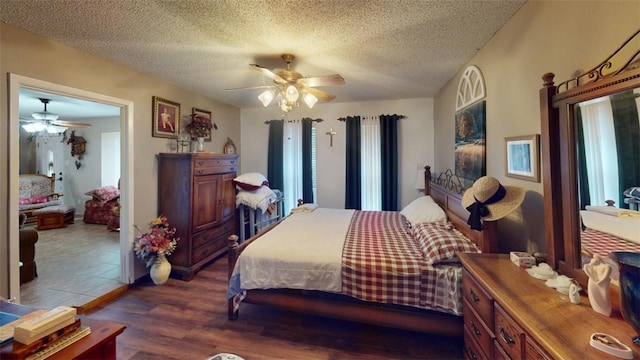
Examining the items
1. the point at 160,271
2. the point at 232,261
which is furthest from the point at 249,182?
the point at 232,261

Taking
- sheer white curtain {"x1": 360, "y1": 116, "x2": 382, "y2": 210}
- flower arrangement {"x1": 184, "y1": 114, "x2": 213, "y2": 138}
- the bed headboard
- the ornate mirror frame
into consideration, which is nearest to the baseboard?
flower arrangement {"x1": 184, "y1": 114, "x2": 213, "y2": 138}

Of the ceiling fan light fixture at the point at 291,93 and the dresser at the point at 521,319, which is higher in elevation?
the ceiling fan light fixture at the point at 291,93

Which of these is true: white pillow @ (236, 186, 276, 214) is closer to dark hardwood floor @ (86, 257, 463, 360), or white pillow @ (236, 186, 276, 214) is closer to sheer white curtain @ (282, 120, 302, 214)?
sheer white curtain @ (282, 120, 302, 214)

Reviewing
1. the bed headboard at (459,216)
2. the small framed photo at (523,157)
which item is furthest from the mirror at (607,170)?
the bed headboard at (459,216)

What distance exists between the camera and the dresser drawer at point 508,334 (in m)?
1.06

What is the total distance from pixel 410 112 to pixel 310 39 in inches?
104

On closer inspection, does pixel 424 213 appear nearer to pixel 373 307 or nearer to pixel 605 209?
pixel 373 307

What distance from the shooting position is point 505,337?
1168 millimetres

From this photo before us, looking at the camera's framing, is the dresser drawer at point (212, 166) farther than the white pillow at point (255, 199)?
No

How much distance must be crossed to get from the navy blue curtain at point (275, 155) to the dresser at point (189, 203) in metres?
1.31

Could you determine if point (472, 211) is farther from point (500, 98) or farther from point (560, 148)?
point (500, 98)

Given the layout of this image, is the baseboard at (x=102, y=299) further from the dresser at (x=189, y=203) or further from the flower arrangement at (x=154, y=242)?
the dresser at (x=189, y=203)

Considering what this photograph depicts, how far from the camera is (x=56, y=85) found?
227cm

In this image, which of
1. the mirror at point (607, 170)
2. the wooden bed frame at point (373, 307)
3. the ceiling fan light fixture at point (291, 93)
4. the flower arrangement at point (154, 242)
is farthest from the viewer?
the flower arrangement at point (154, 242)
